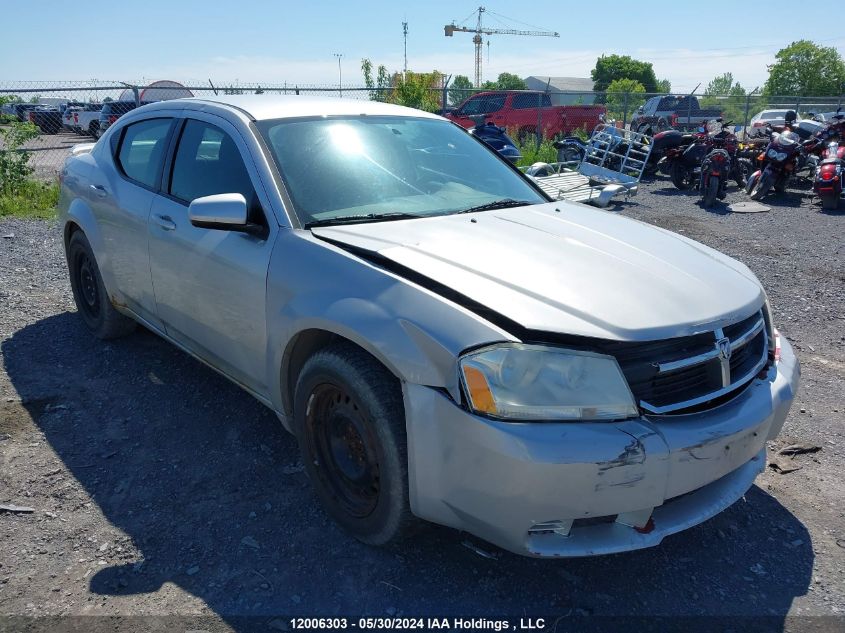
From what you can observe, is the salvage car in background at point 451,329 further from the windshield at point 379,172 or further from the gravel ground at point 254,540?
the gravel ground at point 254,540

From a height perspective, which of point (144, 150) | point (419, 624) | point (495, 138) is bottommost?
point (419, 624)

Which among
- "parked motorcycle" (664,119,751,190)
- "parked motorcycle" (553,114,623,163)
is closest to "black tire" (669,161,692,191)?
"parked motorcycle" (664,119,751,190)

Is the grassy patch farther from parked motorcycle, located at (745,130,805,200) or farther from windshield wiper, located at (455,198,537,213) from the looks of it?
parked motorcycle, located at (745,130,805,200)

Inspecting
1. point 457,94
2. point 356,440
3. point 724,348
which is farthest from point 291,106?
point 457,94

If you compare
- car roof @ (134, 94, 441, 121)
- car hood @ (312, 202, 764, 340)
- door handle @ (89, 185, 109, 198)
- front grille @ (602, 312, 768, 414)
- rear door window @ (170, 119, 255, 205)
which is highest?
car roof @ (134, 94, 441, 121)

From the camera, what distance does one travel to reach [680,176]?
13242 millimetres

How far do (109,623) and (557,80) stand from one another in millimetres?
88781

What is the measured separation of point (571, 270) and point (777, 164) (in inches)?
424

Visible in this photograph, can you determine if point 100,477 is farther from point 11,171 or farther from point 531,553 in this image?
point 11,171

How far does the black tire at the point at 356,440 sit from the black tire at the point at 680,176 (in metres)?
12.1

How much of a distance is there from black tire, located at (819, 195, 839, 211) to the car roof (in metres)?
9.15

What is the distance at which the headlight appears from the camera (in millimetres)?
2160

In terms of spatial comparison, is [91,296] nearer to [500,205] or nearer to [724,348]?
[500,205]

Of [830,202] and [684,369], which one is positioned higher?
[684,369]
